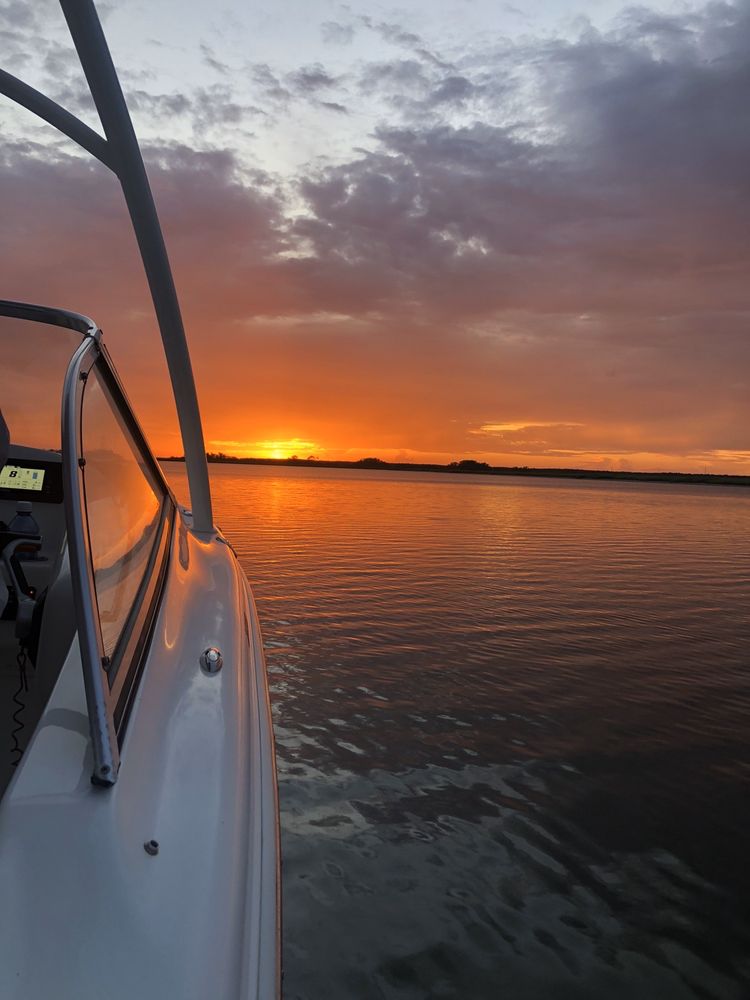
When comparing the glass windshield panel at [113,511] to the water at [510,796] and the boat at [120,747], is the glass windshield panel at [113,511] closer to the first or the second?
the boat at [120,747]

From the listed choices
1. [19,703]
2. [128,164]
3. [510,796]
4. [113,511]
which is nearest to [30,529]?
[19,703]

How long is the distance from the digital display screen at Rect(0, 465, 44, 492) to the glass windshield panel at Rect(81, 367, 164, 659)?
150cm

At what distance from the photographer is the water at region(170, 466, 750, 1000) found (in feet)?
9.11

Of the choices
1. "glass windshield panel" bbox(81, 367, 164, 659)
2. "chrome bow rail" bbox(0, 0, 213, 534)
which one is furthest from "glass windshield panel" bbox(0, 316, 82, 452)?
"chrome bow rail" bbox(0, 0, 213, 534)

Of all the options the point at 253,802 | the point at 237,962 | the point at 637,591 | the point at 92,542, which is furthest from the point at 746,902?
the point at 637,591

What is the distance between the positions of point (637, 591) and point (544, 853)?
8.02 meters

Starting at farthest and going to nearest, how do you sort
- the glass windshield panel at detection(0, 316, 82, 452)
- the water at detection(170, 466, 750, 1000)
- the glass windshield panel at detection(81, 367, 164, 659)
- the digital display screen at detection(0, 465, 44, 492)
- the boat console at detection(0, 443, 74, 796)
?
the digital display screen at detection(0, 465, 44, 492) < the glass windshield panel at detection(0, 316, 82, 452) < the water at detection(170, 466, 750, 1000) < the boat console at detection(0, 443, 74, 796) < the glass windshield panel at detection(81, 367, 164, 659)

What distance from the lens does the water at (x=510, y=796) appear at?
278 cm

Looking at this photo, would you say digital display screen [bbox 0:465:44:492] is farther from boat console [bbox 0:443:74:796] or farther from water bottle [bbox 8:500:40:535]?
boat console [bbox 0:443:74:796]

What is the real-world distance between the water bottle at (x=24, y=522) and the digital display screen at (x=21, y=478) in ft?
1.31

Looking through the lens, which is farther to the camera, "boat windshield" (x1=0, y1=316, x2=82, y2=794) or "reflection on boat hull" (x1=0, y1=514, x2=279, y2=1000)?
"boat windshield" (x1=0, y1=316, x2=82, y2=794)

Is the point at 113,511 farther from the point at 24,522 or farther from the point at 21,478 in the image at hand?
the point at 21,478

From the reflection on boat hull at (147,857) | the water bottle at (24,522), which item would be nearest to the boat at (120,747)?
the reflection on boat hull at (147,857)

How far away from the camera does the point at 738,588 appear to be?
1153 centimetres
